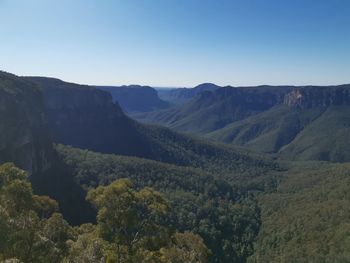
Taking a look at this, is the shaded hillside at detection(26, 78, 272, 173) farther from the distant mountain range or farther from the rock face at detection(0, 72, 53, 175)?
the rock face at detection(0, 72, 53, 175)

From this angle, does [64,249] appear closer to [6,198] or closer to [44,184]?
[6,198]

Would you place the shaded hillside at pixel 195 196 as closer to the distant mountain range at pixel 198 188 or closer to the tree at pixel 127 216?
the distant mountain range at pixel 198 188

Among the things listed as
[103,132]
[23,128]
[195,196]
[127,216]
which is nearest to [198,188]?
[195,196]

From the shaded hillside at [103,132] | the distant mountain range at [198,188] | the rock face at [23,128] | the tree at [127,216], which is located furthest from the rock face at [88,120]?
the tree at [127,216]

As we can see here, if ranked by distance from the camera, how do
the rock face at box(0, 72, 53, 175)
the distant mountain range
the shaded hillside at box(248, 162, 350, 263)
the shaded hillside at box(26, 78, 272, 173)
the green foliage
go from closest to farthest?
the green foliage, the rock face at box(0, 72, 53, 175), the shaded hillside at box(248, 162, 350, 263), the distant mountain range, the shaded hillside at box(26, 78, 272, 173)

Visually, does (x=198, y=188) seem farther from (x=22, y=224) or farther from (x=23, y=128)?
(x=22, y=224)

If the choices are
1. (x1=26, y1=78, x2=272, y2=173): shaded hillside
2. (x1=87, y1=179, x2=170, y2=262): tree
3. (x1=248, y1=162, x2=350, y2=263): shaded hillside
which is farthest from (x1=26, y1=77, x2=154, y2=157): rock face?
(x1=87, y1=179, x2=170, y2=262): tree

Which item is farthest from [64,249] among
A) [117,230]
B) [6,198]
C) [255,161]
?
[255,161]

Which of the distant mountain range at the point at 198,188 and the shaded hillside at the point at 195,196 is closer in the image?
the distant mountain range at the point at 198,188
